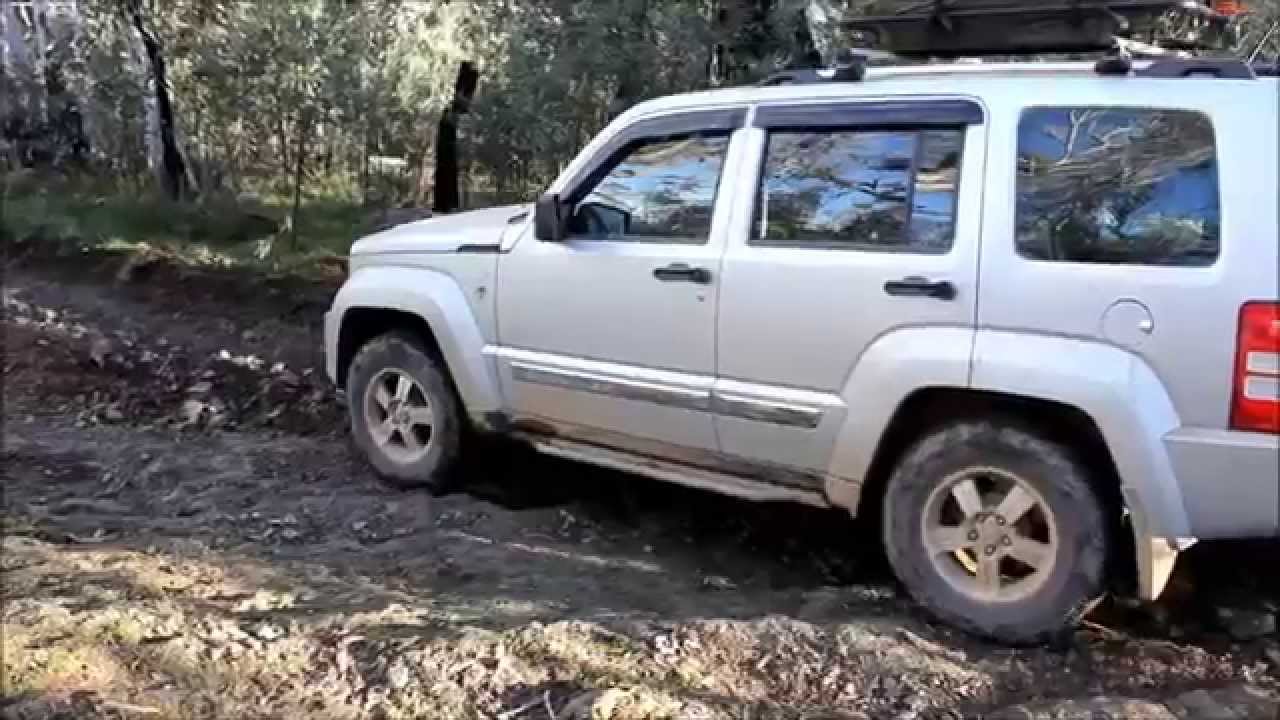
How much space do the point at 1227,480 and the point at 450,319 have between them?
3.23 meters

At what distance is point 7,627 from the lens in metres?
4.12

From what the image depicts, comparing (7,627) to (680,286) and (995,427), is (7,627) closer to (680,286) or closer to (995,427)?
(680,286)

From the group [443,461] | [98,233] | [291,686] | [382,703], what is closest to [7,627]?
[291,686]

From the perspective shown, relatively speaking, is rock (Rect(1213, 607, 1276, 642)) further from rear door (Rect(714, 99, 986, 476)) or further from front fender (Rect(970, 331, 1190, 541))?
rear door (Rect(714, 99, 986, 476))

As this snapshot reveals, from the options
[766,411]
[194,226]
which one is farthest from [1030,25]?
[194,226]

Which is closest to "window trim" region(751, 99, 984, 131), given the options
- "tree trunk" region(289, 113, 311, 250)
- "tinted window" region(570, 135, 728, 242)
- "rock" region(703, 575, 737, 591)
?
"tinted window" region(570, 135, 728, 242)

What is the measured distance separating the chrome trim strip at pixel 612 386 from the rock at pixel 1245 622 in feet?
6.33

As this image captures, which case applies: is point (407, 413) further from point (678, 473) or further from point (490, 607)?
point (490, 607)

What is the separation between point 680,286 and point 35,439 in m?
4.18

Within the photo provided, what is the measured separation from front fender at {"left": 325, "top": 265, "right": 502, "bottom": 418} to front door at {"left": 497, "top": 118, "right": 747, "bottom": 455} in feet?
0.42

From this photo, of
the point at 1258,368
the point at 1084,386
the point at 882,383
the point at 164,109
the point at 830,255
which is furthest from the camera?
the point at 164,109

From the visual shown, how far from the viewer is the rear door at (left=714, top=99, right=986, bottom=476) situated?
14.2 ft

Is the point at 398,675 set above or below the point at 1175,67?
below

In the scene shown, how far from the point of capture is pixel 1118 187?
4.08m
